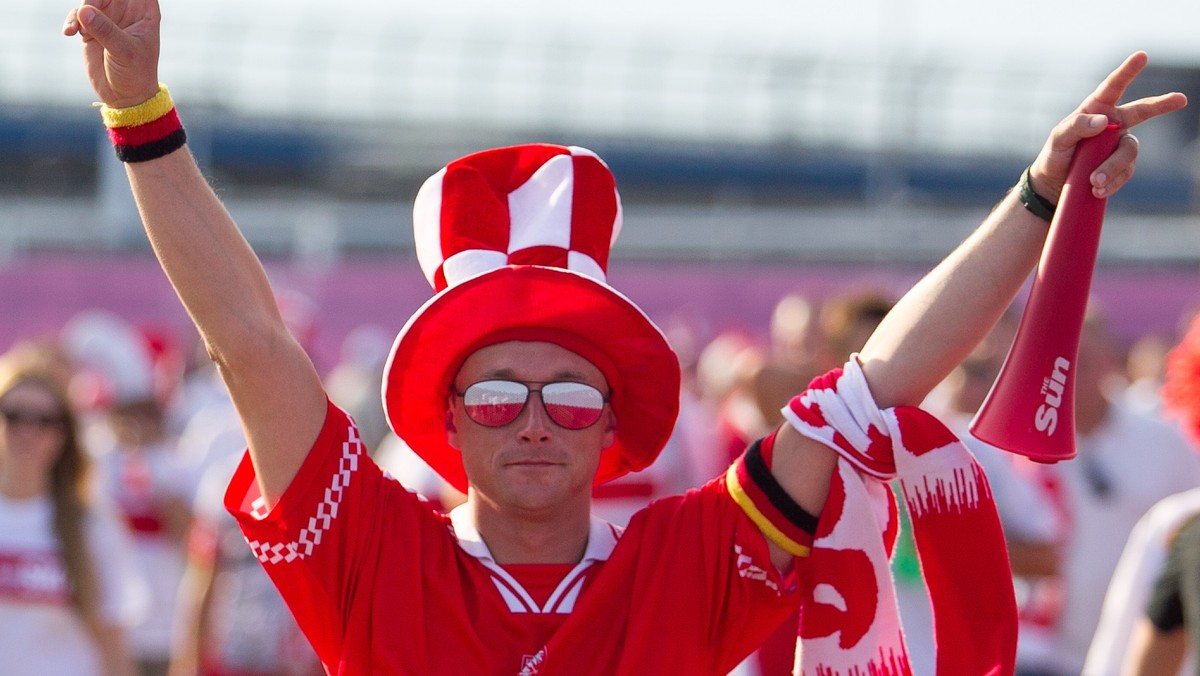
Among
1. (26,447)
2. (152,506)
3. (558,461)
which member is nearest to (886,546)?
(558,461)

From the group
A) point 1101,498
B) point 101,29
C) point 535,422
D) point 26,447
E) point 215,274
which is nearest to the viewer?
point 101,29

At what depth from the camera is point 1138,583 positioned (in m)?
4.07

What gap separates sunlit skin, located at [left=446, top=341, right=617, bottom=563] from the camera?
9.59ft

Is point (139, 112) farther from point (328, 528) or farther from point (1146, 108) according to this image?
point (1146, 108)

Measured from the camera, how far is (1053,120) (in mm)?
28828

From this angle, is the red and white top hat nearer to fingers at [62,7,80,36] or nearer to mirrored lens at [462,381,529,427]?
mirrored lens at [462,381,529,427]

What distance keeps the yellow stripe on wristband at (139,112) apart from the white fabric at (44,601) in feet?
11.3

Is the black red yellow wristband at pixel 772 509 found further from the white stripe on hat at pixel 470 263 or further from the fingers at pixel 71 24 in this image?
the fingers at pixel 71 24

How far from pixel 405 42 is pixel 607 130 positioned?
366cm

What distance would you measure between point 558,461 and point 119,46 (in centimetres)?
94

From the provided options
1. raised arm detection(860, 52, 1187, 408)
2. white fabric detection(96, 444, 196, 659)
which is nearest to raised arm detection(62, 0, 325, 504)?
raised arm detection(860, 52, 1187, 408)

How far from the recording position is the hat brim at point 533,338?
2.96 m

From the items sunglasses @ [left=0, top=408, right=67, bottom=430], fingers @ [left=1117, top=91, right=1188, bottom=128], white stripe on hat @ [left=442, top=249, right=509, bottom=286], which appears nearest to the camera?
fingers @ [left=1117, top=91, right=1188, bottom=128]

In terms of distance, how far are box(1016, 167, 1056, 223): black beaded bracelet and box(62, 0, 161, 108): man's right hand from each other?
1.38 metres
